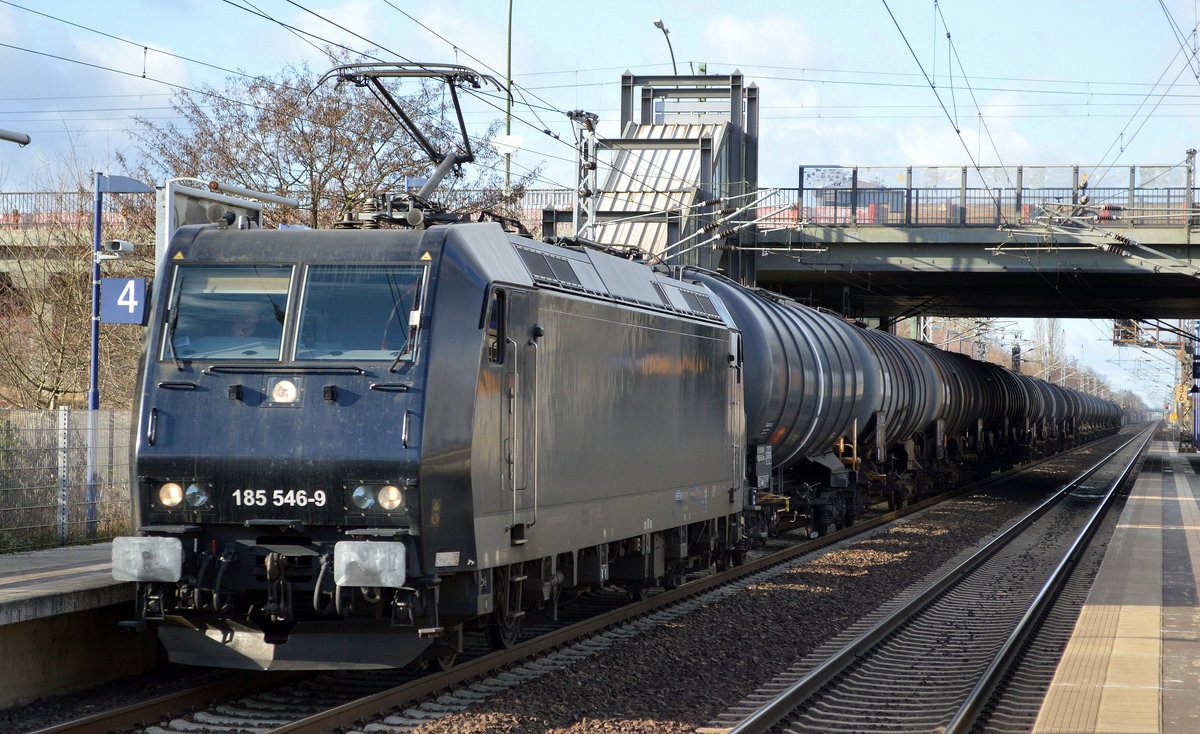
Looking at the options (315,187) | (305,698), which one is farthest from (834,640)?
(315,187)

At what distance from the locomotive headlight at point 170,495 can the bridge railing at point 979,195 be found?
24967 mm

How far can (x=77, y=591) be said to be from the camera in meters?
8.77

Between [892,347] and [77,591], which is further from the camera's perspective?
[892,347]

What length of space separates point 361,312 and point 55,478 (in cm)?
512

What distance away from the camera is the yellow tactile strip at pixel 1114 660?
304 inches

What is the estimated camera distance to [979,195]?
32.9 meters

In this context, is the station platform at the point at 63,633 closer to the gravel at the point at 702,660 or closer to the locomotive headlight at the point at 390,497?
the locomotive headlight at the point at 390,497

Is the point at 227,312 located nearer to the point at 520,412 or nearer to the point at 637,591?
the point at 520,412

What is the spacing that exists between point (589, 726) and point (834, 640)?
422 cm

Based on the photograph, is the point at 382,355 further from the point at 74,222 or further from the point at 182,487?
the point at 74,222

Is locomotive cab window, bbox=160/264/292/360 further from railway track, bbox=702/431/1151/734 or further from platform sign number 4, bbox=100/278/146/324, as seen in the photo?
railway track, bbox=702/431/1151/734

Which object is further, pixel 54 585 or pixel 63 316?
pixel 63 316

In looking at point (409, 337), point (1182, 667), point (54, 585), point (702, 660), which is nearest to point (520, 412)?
point (409, 337)

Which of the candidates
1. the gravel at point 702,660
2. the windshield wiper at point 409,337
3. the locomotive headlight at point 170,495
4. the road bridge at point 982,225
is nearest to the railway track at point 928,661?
the gravel at point 702,660
